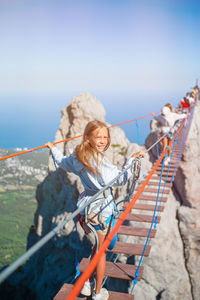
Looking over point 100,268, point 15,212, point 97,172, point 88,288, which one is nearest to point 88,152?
point 97,172

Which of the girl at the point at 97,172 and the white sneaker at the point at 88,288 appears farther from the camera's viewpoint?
the white sneaker at the point at 88,288

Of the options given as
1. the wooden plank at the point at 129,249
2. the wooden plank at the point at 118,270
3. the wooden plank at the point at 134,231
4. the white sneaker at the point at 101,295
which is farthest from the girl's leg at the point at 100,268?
the wooden plank at the point at 134,231

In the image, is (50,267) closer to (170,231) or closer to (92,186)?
(170,231)

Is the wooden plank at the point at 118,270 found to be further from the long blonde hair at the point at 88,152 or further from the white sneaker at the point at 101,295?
the long blonde hair at the point at 88,152

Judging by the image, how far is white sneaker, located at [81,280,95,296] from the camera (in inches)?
126

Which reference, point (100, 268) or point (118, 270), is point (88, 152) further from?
point (118, 270)

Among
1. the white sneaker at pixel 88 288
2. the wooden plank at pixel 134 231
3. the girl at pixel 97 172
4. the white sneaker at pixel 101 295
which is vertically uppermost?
the girl at pixel 97 172

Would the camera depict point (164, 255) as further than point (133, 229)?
Yes

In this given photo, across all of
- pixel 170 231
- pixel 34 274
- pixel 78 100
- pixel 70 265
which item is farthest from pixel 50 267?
pixel 78 100

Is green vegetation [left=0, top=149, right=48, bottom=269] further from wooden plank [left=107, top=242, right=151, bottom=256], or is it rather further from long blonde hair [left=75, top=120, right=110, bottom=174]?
long blonde hair [left=75, top=120, right=110, bottom=174]

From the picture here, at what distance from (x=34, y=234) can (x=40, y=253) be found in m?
3.44

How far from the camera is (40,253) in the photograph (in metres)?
20.1

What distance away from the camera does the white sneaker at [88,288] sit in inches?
126

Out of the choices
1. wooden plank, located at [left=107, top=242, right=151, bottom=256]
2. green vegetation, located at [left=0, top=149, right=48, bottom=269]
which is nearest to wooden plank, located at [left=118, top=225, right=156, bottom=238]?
wooden plank, located at [left=107, top=242, right=151, bottom=256]
